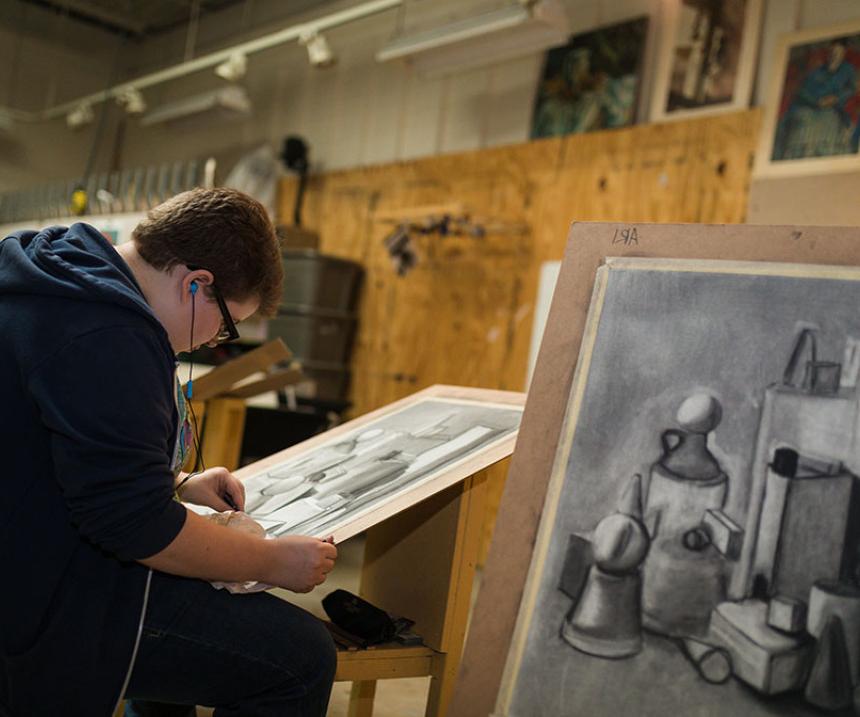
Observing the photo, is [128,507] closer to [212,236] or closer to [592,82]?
[212,236]

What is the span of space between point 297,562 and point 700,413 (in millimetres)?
662

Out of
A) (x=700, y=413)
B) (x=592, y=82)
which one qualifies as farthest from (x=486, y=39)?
(x=700, y=413)

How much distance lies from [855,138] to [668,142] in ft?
Result: 3.27

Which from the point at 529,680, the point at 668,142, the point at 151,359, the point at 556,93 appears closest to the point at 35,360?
the point at 151,359

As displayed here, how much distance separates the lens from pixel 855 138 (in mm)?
3832

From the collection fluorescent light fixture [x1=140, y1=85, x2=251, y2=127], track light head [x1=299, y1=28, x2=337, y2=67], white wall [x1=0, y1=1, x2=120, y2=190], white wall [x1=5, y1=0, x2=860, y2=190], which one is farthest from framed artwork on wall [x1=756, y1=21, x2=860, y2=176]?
white wall [x1=0, y1=1, x2=120, y2=190]

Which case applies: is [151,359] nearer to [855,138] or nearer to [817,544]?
[817,544]

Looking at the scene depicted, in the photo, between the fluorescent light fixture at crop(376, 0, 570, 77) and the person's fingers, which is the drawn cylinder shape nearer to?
the person's fingers

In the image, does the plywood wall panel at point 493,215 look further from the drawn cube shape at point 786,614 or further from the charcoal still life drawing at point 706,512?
the drawn cube shape at point 786,614

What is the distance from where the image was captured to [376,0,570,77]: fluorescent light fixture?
4.39m

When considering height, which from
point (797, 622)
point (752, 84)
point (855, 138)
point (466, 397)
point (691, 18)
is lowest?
point (797, 622)

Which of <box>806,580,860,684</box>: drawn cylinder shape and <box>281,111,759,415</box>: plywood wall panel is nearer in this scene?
<box>806,580,860,684</box>: drawn cylinder shape

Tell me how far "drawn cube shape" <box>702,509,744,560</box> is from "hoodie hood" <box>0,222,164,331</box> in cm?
81

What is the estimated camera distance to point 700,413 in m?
1.11
